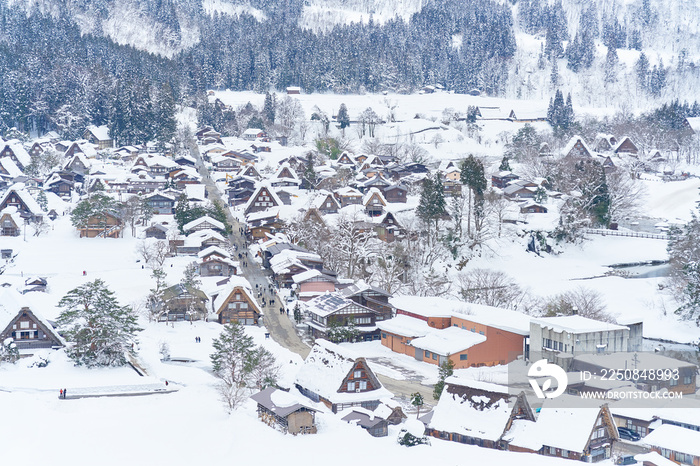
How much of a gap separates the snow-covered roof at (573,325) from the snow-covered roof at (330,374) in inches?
317

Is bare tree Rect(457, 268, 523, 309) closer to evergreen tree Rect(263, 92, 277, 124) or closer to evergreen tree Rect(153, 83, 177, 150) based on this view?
evergreen tree Rect(153, 83, 177, 150)

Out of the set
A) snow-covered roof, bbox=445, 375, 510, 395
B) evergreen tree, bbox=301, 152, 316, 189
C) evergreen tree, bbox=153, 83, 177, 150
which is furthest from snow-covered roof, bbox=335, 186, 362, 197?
snow-covered roof, bbox=445, 375, 510, 395

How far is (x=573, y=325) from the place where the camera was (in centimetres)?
3244

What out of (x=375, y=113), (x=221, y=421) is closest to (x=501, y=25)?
(x=375, y=113)

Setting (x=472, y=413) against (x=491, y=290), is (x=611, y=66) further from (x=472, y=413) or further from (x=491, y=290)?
(x=472, y=413)

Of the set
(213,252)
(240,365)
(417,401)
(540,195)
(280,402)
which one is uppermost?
(540,195)

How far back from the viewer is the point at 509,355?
33.7 meters

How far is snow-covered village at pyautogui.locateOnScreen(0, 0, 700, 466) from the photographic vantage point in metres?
23.8

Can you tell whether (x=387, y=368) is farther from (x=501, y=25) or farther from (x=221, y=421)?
(x=501, y=25)

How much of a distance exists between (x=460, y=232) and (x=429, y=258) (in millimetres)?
3483

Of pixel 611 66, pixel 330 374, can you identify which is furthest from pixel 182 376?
pixel 611 66

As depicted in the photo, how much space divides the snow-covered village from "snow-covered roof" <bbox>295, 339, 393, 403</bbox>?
107mm

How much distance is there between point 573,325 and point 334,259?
1637cm

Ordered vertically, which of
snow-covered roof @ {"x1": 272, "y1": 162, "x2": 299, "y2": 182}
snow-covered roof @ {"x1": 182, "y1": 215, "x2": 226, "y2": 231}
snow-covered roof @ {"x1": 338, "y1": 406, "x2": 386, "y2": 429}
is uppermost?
snow-covered roof @ {"x1": 272, "y1": 162, "x2": 299, "y2": 182}
